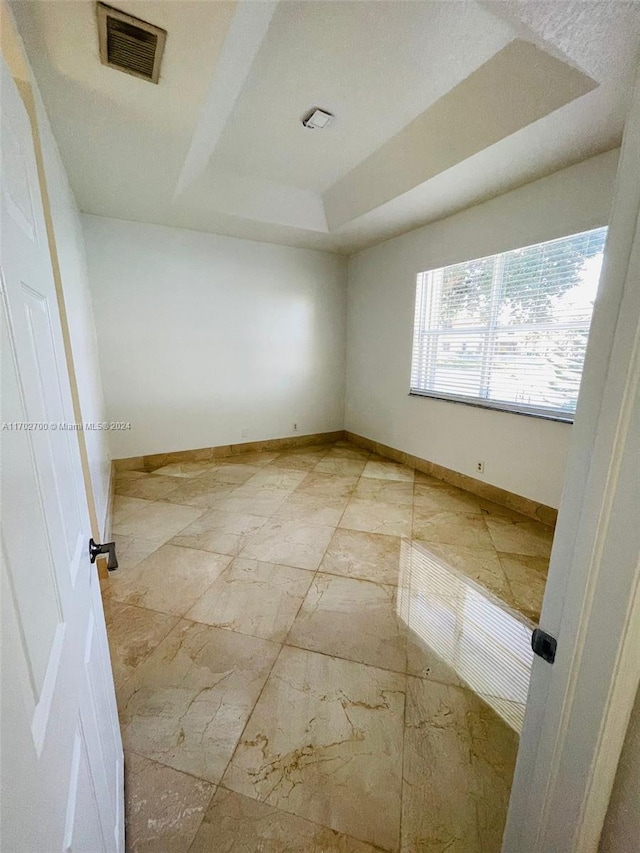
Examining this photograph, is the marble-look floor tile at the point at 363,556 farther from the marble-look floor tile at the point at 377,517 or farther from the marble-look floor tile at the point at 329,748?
the marble-look floor tile at the point at 329,748

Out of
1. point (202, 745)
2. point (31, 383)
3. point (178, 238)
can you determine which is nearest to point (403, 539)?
point (202, 745)

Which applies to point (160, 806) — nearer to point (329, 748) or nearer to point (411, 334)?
point (329, 748)

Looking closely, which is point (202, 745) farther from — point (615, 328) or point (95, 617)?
point (615, 328)

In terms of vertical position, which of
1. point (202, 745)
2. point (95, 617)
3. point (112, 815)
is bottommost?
point (202, 745)

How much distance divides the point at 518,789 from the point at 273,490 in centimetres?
285

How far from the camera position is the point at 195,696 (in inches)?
54.8

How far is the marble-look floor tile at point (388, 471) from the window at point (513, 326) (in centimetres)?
93

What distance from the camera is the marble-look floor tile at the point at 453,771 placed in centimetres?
101

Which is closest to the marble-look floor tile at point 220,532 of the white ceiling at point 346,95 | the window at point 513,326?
the window at point 513,326

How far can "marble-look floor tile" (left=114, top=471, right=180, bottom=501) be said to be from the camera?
10.6 feet

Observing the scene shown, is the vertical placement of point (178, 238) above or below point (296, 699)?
above

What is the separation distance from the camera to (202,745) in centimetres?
122

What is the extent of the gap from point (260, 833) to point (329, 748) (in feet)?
0.99

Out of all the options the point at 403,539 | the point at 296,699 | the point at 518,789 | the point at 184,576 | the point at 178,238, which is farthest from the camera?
the point at 178,238
